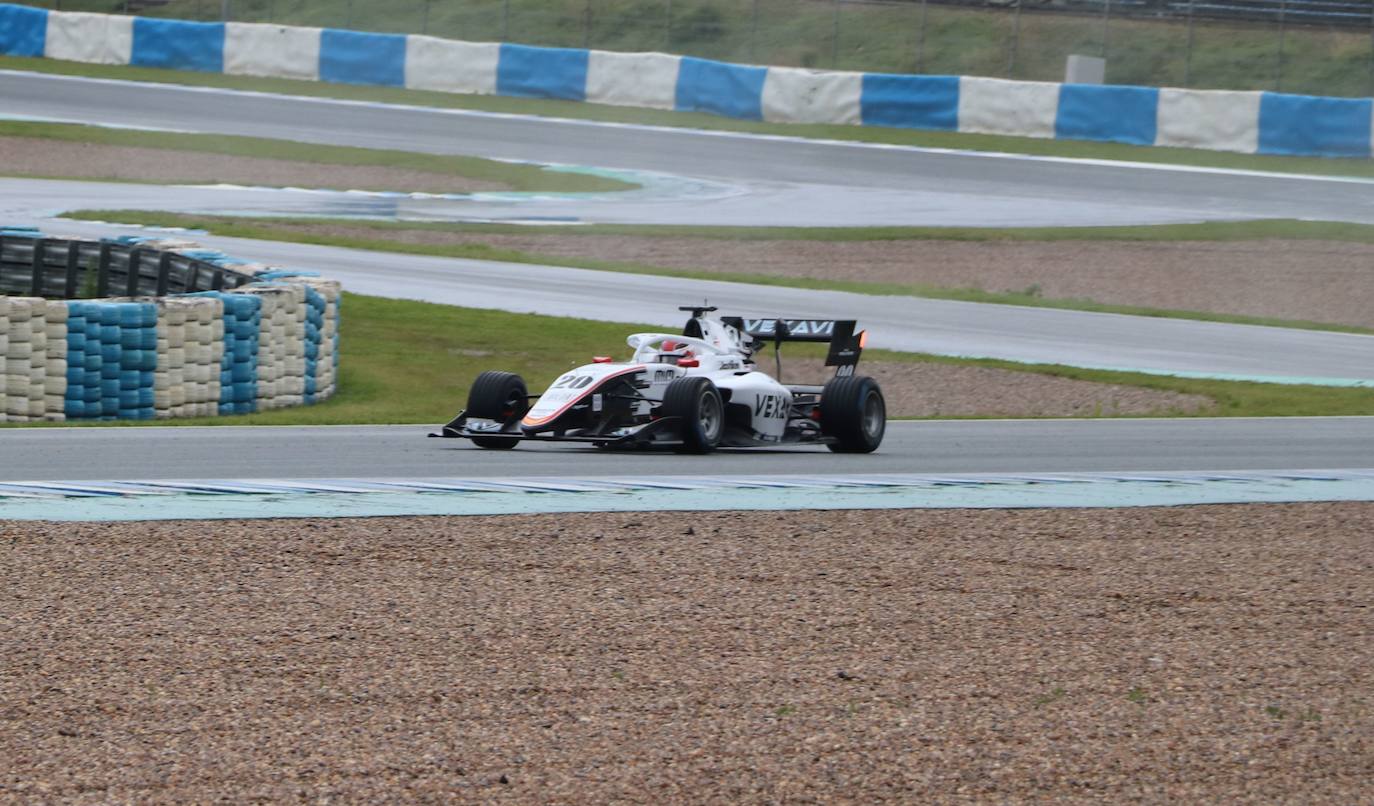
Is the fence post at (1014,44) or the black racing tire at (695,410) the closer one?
the black racing tire at (695,410)

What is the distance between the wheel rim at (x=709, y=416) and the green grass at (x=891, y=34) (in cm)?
2806

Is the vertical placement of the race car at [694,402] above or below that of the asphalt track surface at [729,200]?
below

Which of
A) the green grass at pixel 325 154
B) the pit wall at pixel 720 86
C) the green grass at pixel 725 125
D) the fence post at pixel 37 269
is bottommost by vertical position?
the fence post at pixel 37 269

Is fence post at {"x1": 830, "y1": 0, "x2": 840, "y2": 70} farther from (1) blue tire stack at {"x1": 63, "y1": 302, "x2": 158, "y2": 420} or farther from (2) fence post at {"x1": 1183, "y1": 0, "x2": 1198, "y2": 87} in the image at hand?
(1) blue tire stack at {"x1": 63, "y1": 302, "x2": 158, "y2": 420}

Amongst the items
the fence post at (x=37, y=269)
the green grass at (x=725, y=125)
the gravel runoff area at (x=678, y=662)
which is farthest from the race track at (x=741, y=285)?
the fence post at (x=37, y=269)

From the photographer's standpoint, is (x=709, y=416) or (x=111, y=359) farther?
(x=111, y=359)

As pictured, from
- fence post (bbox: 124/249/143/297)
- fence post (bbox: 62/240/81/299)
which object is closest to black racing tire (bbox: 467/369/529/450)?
fence post (bbox: 124/249/143/297)

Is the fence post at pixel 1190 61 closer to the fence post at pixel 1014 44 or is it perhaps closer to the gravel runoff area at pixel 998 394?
the fence post at pixel 1014 44

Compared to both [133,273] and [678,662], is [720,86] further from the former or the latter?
Result: [678,662]

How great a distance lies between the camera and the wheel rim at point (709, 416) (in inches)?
457

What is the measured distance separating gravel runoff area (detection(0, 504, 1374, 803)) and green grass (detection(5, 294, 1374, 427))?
6.12 meters

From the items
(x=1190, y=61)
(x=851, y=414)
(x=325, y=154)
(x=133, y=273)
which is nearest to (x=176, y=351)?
(x=133, y=273)

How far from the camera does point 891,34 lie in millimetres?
42781

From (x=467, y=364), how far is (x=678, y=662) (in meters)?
11.2
